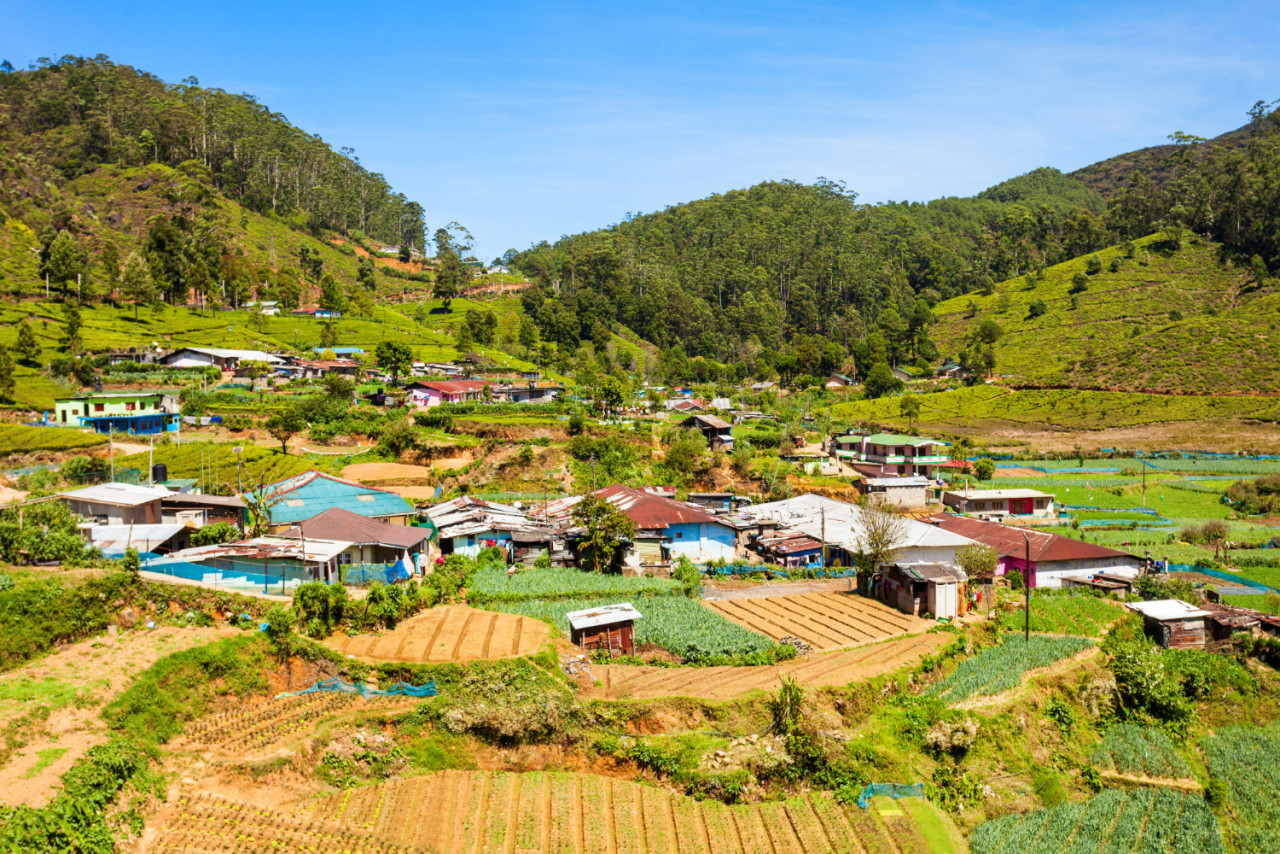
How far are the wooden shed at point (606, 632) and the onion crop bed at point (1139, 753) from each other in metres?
10.8

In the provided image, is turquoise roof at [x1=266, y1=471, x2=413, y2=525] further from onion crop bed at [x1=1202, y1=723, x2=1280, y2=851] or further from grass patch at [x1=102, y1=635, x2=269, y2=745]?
onion crop bed at [x1=1202, y1=723, x2=1280, y2=851]

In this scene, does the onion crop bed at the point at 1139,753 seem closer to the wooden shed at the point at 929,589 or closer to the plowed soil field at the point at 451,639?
the wooden shed at the point at 929,589

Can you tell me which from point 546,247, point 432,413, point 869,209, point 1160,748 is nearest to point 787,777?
point 1160,748

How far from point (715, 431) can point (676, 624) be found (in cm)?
2780

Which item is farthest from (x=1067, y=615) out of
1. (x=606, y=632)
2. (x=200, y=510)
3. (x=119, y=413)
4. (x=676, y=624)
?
(x=119, y=413)

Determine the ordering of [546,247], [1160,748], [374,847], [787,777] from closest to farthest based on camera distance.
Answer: [374,847], [787,777], [1160,748], [546,247]

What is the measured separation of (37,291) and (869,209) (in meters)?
116

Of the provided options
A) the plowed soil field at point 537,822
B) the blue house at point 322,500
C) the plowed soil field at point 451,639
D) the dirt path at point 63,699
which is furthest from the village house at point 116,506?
the plowed soil field at point 537,822

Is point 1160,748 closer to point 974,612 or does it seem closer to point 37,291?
point 974,612

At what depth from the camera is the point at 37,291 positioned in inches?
2197

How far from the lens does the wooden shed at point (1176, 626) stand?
21672 mm

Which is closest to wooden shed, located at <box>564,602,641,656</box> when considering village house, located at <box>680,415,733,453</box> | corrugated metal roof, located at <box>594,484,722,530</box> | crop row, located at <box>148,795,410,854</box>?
crop row, located at <box>148,795,410,854</box>

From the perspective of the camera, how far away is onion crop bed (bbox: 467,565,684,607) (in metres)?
21.5

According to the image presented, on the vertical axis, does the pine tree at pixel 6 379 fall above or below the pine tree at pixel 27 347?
below
